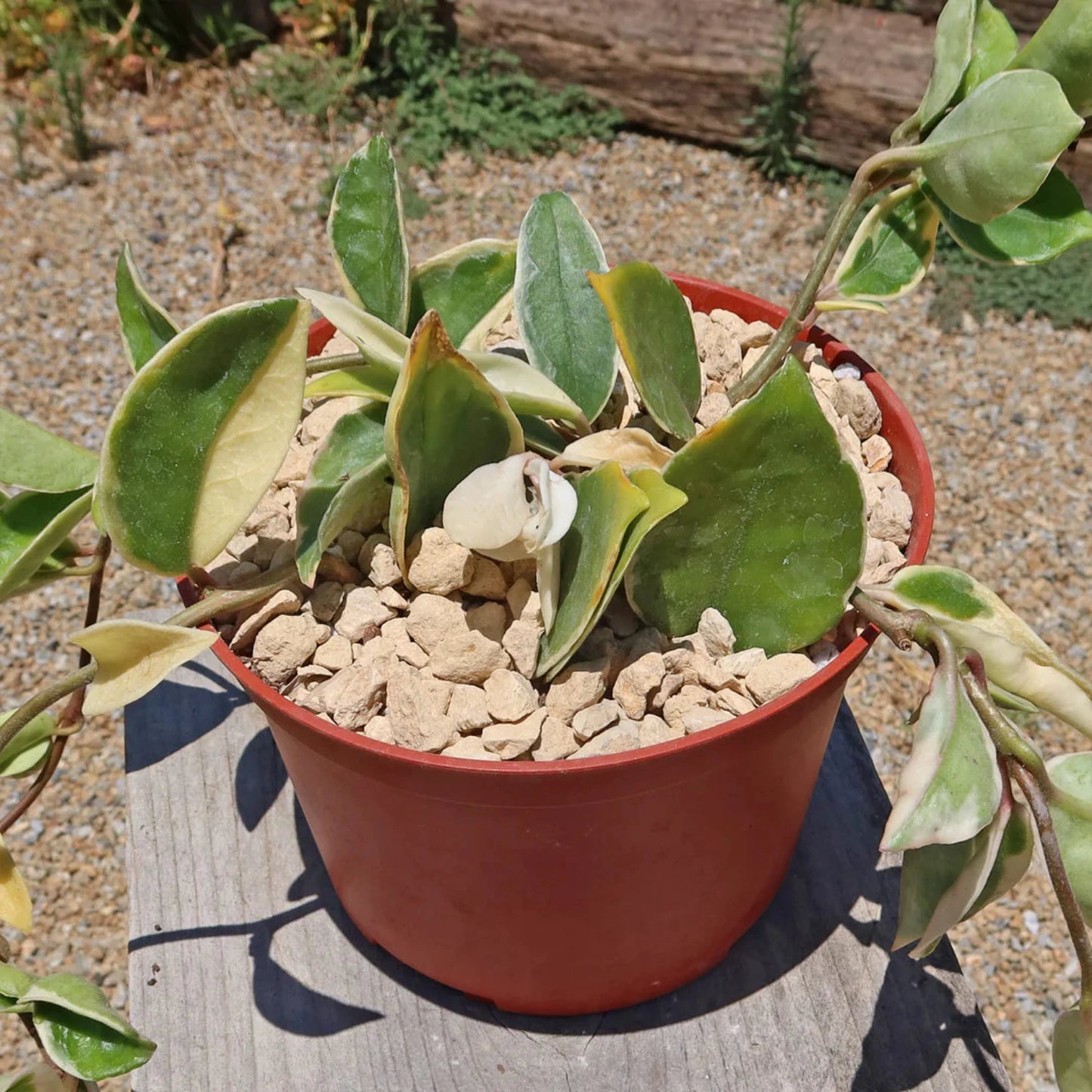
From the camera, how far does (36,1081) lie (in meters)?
0.64

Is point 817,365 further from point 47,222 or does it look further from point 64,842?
point 47,222

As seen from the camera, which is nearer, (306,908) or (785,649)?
(785,649)

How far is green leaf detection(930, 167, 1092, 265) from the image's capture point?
72 cm

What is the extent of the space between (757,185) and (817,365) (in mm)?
1529

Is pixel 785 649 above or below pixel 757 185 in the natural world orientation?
above

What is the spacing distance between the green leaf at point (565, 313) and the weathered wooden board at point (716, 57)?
1.55 meters

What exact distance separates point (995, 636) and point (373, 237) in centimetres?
45

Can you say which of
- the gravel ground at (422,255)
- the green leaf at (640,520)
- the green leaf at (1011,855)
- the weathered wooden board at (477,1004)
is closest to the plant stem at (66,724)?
the weathered wooden board at (477,1004)

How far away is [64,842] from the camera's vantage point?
1.48m

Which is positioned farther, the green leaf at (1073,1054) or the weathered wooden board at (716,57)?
the weathered wooden board at (716,57)

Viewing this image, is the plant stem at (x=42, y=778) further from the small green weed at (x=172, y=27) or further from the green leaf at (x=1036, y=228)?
the small green weed at (x=172, y=27)

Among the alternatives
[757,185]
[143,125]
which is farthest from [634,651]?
[143,125]

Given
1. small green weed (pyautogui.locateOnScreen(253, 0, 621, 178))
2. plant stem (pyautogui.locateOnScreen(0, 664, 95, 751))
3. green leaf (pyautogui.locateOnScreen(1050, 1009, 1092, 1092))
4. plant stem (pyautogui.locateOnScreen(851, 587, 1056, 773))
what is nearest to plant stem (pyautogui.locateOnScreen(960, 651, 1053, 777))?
plant stem (pyautogui.locateOnScreen(851, 587, 1056, 773))

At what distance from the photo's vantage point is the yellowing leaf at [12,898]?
0.67 metres
